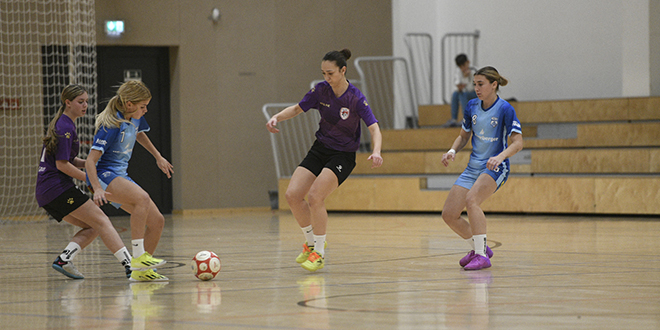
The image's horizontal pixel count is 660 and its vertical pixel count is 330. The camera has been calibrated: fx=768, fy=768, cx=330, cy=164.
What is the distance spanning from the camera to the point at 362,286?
435cm

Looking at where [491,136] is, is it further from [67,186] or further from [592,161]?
[592,161]

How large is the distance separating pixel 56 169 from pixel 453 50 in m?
10.0

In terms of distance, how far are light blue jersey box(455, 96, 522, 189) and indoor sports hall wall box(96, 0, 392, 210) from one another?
7.48m

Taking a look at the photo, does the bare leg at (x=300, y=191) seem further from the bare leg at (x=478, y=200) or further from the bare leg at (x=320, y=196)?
the bare leg at (x=478, y=200)

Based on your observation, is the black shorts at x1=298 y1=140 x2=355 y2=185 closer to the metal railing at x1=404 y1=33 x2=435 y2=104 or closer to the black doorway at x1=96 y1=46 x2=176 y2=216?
the black doorway at x1=96 y1=46 x2=176 y2=216

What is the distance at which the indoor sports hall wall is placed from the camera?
1193cm

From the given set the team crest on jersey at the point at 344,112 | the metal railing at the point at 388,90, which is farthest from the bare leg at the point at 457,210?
the metal railing at the point at 388,90

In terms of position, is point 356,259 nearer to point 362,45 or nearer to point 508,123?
point 508,123

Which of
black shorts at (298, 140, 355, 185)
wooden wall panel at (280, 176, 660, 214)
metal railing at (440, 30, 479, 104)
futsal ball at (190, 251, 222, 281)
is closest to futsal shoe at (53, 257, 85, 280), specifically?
futsal ball at (190, 251, 222, 281)

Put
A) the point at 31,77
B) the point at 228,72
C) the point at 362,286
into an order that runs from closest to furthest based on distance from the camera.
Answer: the point at 362,286 < the point at 31,77 < the point at 228,72

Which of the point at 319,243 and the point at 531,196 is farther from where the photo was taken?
the point at 531,196

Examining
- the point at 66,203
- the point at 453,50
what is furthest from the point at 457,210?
the point at 453,50

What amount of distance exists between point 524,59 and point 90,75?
7.20 m

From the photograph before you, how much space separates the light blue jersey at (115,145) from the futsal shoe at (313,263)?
1301 millimetres
